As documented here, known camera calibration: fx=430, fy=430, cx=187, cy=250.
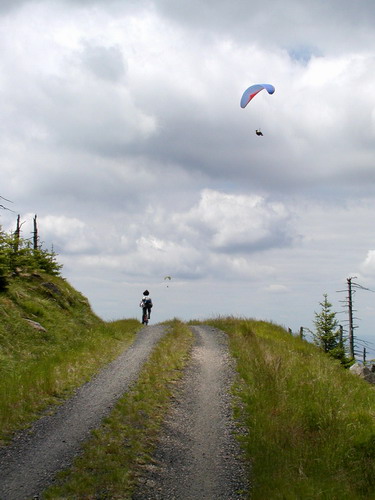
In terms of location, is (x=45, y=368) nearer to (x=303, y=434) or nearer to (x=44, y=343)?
(x=44, y=343)

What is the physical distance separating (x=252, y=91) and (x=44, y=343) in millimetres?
16839

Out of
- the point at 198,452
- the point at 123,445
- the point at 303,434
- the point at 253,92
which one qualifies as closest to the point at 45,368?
the point at 123,445

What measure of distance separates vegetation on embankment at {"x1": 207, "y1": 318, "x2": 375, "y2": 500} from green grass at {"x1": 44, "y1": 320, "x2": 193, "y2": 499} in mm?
2222

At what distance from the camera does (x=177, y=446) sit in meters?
9.59

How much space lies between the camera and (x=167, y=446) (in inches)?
375

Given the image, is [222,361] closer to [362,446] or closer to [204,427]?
[204,427]

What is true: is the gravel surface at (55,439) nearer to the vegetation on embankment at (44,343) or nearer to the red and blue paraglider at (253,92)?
the vegetation on embankment at (44,343)

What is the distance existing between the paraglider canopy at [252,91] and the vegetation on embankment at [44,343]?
14.4 metres

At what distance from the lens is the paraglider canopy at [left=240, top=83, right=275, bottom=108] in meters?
23.0

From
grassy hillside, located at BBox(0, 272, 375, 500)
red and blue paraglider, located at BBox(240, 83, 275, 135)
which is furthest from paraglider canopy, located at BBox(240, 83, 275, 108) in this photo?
grassy hillside, located at BBox(0, 272, 375, 500)

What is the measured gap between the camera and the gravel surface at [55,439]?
7.56 meters

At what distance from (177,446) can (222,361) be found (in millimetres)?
9090

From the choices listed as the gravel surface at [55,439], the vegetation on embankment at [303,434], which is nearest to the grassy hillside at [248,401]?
the vegetation on embankment at [303,434]

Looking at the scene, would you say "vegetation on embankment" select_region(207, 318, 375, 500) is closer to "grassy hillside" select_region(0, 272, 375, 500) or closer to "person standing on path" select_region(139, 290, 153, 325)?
"grassy hillside" select_region(0, 272, 375, 500)
